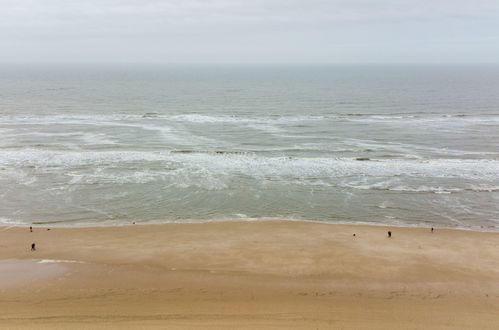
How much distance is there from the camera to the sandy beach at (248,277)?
17016 mm

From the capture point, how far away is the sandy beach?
55.8ft

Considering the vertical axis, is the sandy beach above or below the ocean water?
below

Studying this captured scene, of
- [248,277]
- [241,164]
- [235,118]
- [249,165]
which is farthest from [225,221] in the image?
[235,118]

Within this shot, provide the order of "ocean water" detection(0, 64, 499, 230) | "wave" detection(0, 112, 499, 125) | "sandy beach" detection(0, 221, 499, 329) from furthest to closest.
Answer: "wave" detection(0, 112, 499, 125)
"ocean water" detection(0, 64, 499, 230)
"sandy beach" detection(0, 221, 499, 329)

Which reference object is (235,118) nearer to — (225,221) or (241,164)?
(241,164)

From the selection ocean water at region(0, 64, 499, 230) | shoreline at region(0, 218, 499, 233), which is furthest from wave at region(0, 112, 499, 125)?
shoreline at region(0, 218, 499, 233)

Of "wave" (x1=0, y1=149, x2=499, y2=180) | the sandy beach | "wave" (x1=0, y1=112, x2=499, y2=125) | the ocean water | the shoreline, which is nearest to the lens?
the sandy beach

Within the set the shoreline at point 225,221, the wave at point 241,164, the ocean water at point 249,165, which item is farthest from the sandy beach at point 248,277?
the wave at point 241,164

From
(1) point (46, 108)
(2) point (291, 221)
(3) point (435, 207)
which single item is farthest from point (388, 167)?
(1) point (46, 108)

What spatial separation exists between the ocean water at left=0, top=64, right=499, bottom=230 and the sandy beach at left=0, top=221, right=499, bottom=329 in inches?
112

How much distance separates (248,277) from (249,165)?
66.0ft

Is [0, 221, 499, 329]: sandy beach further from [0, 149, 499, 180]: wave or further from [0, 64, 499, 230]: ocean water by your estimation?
[0, 149, 499, 180]: wave

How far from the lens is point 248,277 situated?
2041cm

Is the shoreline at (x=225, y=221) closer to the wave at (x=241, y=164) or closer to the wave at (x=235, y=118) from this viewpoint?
the wave at (x=241, y=164)
